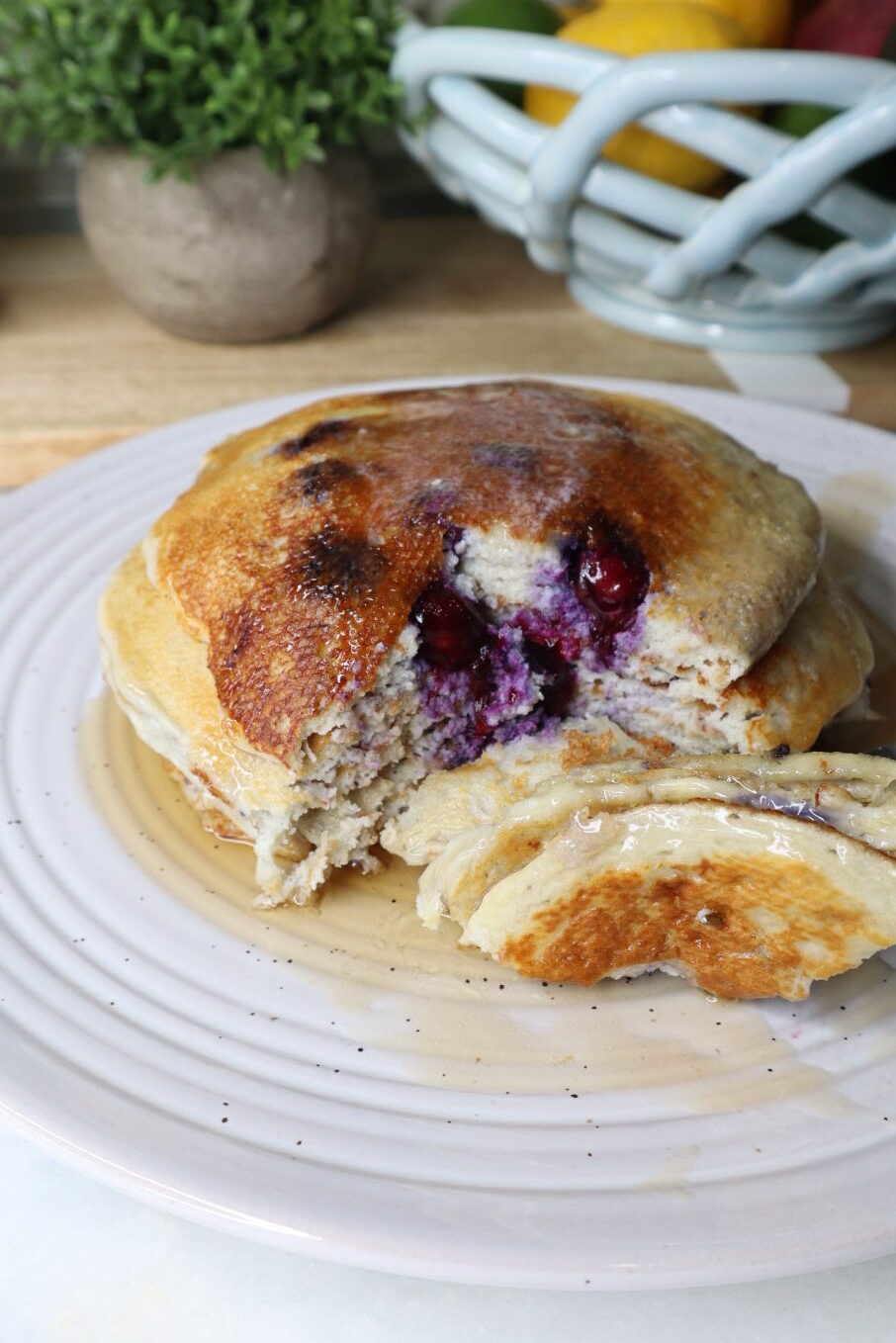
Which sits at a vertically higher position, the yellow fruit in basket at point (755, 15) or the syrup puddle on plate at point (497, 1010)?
the yellow fruit in basket at point (755, 15)

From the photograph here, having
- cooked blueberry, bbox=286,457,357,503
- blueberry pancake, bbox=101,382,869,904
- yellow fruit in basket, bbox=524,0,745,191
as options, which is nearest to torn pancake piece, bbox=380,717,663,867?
blueberry pancake, bbox=101,382,869,904

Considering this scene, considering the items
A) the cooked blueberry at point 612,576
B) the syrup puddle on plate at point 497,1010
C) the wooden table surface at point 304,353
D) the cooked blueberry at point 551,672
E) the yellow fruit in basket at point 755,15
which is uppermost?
the yellow fruit in basket at point 755,15

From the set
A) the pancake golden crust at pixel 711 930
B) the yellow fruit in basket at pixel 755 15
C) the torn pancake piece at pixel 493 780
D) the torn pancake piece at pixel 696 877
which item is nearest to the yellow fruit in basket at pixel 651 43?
the yellow fruit in basket at pixel 755 15

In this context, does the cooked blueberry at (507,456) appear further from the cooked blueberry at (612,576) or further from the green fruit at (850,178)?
the green fruit at (850,178)

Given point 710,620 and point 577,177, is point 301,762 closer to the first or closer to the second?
point 710,620

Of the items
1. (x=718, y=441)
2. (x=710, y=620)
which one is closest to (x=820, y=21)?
(x=718, y=441)

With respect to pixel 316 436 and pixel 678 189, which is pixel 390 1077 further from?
pixel 678 189

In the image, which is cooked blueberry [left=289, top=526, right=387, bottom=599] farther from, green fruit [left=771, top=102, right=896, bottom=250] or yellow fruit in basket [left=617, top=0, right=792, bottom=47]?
yellow fruit in basket [left=617, top=0, right=792, bottom=47]
